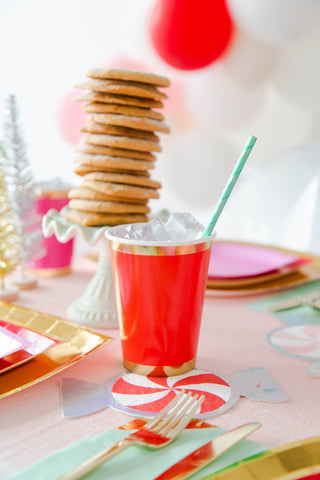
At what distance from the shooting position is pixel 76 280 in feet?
3.17

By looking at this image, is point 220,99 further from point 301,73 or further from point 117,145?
point 117,145

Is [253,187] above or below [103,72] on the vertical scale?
A: below

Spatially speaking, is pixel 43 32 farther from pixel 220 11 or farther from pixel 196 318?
pixel 196 318

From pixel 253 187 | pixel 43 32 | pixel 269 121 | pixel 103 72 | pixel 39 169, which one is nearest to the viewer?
pixel 103 72

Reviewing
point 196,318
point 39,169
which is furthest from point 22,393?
point 39,169

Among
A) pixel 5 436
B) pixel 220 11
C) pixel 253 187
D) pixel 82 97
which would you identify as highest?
pixel 220 11

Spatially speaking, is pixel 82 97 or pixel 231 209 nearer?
pixel 82 97

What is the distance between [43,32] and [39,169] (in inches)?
25.7

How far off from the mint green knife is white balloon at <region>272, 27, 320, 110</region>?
1476mm

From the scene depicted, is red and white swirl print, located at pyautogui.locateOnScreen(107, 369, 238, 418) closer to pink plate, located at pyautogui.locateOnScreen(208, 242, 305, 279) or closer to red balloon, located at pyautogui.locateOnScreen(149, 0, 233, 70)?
pink plate, located at pyautogui.locateOnScreen(208, 242, 305, 279)

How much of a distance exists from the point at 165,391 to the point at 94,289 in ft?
0.93

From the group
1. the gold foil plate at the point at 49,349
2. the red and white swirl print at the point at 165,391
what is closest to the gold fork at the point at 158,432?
the red and white swirl print at the point at 165,391

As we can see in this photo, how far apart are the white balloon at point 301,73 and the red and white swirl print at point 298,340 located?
46.4 inches

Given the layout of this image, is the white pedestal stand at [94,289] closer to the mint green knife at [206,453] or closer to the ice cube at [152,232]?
the ice cube at [152,232]
